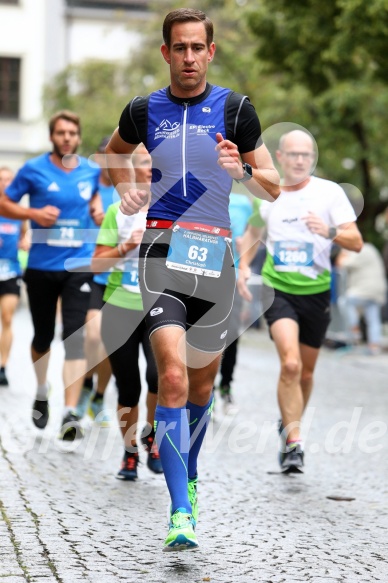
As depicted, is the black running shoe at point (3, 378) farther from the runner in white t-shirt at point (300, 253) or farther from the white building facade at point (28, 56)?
the white building facade at point (28, 56)

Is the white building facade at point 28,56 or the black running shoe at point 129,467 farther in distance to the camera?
the white building facade at point 28,56

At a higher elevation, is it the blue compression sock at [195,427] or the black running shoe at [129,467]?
the blue compression sock at [195,427]

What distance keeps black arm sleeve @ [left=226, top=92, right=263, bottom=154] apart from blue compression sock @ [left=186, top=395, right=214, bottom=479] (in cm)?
117

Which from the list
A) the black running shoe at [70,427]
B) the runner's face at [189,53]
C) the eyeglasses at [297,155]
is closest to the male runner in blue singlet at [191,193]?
the runner's face at [189,53]

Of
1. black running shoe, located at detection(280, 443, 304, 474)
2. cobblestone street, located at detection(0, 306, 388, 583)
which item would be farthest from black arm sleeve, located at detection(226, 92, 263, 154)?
black running shoe, located at detection(280, 443, 304, 474)

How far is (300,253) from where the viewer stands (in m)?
8.15

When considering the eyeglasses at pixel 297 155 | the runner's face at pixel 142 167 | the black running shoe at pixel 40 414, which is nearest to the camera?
the runner's face at pixel 142 167

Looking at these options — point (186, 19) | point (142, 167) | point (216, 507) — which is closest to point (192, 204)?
point (186, 19)

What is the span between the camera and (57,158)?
29.7 ft

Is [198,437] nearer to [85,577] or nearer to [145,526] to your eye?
[145,526]

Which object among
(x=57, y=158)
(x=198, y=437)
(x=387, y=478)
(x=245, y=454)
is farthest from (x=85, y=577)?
(x=57, y=158)

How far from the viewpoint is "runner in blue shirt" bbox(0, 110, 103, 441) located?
877 cm

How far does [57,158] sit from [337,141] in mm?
16179

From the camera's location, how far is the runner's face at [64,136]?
896 centimetres
